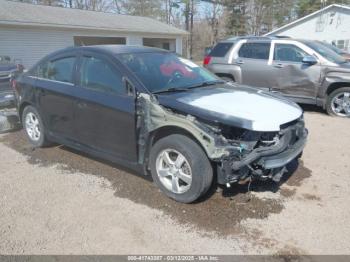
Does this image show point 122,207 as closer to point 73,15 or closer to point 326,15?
point 73,15

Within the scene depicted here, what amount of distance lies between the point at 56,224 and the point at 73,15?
63.8ft

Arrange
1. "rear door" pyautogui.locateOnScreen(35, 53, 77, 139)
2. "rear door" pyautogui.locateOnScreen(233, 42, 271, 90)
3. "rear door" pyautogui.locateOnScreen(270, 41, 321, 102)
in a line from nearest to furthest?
1. "rear door" pyautogui.locateOnScreen(35, 53, 77, 139)
2. "rear door" pyautogui.locateOnScreen(270, 41, 321, 102)
3. "rear door" pyautogui.locateOnScreen(233, 42, 271, 90)

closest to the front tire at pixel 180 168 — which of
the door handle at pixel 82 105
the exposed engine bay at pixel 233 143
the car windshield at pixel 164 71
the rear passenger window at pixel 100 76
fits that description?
the exposed engine bay at pixel 233 143

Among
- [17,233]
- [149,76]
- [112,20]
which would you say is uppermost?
[112,20]

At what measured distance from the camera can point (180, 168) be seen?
3676mm

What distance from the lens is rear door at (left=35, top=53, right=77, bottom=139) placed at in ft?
15.4

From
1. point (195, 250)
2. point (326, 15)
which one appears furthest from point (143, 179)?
point (326, 15)

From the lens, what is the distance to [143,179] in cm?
A: 442

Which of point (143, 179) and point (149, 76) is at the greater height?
point (149, 76)

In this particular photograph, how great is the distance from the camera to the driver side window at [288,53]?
26.3ft

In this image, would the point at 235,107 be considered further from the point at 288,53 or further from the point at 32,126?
the point at 288,53

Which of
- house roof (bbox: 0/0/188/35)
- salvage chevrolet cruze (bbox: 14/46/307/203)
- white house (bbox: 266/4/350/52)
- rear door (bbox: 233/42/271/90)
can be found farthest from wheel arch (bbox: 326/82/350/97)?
white house (bbox: 266/4/350/52)

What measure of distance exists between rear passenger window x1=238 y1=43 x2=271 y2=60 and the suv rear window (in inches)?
15.3

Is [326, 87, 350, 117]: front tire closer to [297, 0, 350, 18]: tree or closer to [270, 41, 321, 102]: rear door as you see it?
[270, 41, 321, 102]: rear door
